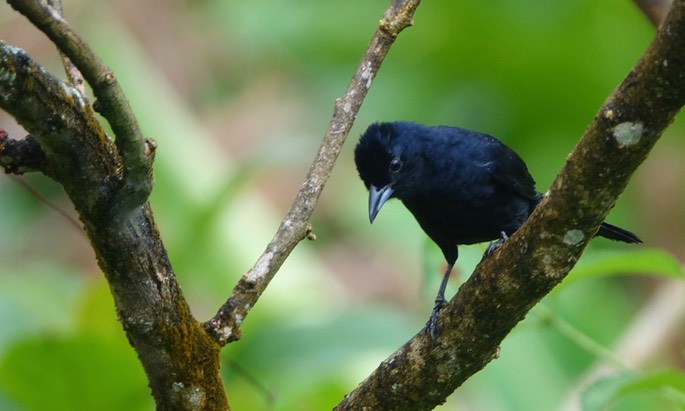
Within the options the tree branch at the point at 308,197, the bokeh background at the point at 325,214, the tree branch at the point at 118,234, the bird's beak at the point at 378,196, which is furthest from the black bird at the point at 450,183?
the tree branch at the point at 118,234

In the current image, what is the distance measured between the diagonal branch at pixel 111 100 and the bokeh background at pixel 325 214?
3.73 ft

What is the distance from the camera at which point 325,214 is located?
317 inches

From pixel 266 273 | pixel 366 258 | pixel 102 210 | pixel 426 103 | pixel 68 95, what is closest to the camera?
pixel 68 95

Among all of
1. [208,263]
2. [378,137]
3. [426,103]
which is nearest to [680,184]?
[426,103]

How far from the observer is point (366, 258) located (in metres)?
8.12

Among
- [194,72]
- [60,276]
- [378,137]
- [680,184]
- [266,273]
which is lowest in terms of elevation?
[60,276]

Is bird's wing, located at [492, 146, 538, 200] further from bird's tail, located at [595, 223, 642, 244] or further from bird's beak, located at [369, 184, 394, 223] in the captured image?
bird's beak, located at [369, 184, 394, 223]

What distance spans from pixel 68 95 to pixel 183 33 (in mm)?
7000

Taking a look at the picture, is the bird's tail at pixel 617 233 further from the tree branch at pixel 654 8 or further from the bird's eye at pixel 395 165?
the tree branch at pixel 654 8

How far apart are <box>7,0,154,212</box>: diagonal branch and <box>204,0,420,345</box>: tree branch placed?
452 millimetres

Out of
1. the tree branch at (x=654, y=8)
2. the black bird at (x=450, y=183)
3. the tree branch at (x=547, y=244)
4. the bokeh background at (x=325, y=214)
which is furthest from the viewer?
the black bird at (x=450, y=183)

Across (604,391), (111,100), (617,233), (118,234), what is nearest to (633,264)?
(604,391)

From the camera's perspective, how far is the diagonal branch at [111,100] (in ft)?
5.31

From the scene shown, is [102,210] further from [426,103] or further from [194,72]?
[194,72]
